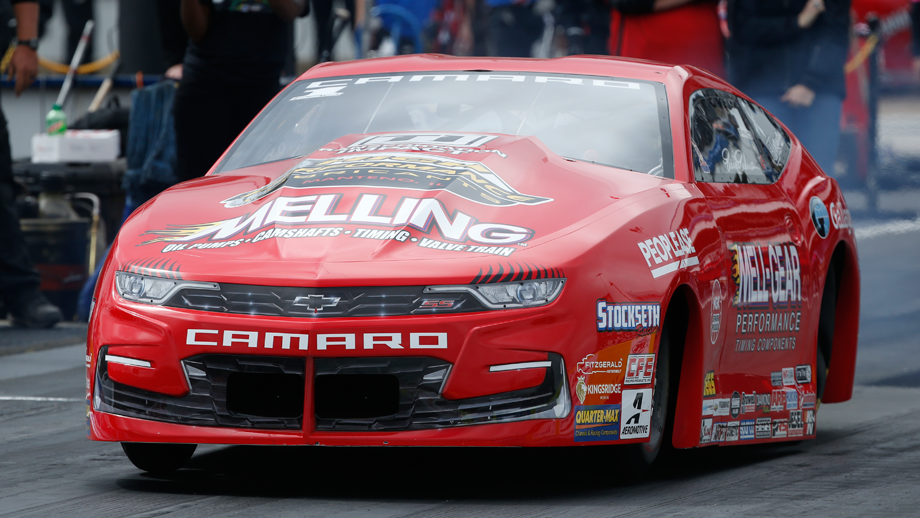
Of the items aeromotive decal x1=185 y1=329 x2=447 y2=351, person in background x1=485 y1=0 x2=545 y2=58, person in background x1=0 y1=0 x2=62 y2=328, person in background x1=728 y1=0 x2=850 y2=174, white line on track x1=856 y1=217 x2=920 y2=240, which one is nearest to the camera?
aeromotive decal x1=185 y1=329 x2=447 y2=351

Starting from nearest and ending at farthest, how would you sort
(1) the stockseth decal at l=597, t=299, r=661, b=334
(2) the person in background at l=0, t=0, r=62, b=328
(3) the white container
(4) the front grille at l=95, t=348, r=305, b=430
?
(4) the front grille at l=95, t=348, r=305, b=430 → (1) the stockseth decal at l=597, t=299, r=661, b=334 → (2) the person in background at l=0, t=0, r=62, b=328 → (3) the white container

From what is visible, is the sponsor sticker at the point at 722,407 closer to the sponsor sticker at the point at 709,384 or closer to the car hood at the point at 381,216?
the sponsor sticker at the point at 709,384

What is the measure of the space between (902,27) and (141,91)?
35.2 feet

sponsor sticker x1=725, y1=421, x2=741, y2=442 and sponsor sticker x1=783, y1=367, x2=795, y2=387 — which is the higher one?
sponsor sticker x1=783, y1=367, x2=795, y2=387

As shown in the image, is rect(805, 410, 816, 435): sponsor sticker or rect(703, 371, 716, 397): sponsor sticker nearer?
rect(703, 371, 716, 397): sponsor sticker

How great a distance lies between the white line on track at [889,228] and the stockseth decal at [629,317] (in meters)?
8.75

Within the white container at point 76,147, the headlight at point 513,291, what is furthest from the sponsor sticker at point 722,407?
the white container at point 76,147

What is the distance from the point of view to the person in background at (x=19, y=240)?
870 centimetres

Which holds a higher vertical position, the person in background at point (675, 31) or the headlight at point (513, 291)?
the person in background at point (675, 31)

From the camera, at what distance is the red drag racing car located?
13.5ft

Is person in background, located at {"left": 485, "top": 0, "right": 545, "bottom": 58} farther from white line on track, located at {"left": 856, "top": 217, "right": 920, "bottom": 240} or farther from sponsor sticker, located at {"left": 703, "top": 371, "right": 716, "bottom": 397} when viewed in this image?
sponsor sticker, located at {"left": 703, "top": 371, "right": 716, "bottom": 397}

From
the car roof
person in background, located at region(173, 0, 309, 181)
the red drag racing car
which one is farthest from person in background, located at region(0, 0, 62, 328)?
the red drag racing car

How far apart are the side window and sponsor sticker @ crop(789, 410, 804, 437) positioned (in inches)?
32.8

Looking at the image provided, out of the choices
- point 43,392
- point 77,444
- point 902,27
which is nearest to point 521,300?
point 77,444
